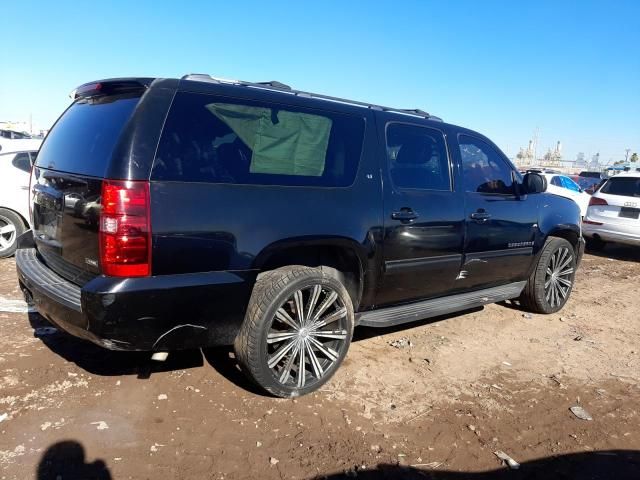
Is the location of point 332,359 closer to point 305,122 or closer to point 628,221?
point 305,122

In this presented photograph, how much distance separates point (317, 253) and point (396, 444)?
132 cm

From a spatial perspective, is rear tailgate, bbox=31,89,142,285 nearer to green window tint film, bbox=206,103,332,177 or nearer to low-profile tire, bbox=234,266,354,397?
green window tint film, bbox=206,103,332,177

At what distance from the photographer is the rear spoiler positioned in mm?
2855

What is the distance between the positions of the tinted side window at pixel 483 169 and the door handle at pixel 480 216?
8.5 inches

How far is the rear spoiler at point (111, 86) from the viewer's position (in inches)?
112

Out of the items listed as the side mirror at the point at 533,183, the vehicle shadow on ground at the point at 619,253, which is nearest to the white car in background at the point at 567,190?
the vehicle shadow on ground at the point at 619,253

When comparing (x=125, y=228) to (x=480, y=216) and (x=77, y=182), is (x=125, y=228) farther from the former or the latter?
(x=480, y=216)

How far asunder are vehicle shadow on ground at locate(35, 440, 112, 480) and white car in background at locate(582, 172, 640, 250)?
9.36 metres

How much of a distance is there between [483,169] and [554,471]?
2.71m

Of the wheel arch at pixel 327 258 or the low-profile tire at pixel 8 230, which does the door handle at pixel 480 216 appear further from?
the low-profile tire at pixel 8 230

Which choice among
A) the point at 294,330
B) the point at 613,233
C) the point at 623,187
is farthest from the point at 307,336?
the point at 623,187

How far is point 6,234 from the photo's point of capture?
22.1 feet

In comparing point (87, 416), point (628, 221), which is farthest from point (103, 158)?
point (628, 221)

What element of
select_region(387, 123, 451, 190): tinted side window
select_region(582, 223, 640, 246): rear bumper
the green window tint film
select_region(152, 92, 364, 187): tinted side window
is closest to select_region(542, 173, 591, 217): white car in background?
select_region(582, 223, 640, 246): rear bumper
